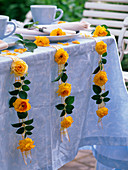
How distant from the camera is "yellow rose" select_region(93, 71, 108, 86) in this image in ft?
4.30

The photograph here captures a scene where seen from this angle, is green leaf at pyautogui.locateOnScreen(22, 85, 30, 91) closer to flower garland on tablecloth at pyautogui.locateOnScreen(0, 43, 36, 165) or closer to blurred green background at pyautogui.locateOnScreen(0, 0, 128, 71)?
flower garland on tablecloth at pyautogui.locateOnScreen(0, 43, 36, 165)

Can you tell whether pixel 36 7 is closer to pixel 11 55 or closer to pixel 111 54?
pixel 111 54

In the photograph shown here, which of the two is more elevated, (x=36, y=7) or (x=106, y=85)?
(x=36, y=7)

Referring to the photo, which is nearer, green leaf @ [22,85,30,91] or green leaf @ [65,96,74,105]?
green leaf @ [22,85,30,91]

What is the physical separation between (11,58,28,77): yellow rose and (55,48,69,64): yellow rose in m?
0.20

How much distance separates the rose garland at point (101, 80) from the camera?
1309 mm

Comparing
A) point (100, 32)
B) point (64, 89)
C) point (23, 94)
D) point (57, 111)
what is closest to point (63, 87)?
point (64, 89)

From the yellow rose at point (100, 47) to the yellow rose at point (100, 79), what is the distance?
9 centimetres

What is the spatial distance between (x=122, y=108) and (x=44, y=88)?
493 mm

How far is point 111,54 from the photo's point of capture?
4.78 ft

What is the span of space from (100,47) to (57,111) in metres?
0.32

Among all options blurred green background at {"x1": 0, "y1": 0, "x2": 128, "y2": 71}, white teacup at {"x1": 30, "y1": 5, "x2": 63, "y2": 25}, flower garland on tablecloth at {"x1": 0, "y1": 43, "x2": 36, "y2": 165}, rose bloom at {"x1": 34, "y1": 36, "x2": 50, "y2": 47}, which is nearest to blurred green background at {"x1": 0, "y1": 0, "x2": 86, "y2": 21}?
blurred green background at {"x1": 0, "y1": 0, "x2": 128, "y2": 71}

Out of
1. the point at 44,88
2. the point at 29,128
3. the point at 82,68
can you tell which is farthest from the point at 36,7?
the point at 29,128

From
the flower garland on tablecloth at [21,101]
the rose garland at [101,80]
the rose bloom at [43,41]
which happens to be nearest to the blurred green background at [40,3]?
the rose garland at [101,80]
